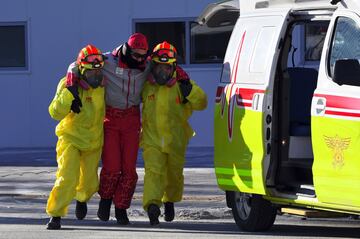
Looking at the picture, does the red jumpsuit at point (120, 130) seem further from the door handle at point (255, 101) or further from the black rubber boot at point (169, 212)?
the door handle at point (255, 101)

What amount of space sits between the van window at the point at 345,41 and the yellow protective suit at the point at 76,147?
2.68m

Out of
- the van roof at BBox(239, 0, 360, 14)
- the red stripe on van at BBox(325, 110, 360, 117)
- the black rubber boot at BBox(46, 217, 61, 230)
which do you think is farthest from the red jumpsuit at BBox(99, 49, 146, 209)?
the red stripe on van at BBox(325, 110, 360, 117)

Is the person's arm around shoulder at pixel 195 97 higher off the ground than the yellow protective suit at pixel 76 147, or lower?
higher

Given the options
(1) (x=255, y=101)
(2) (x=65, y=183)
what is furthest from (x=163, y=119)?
(1) (x=255, y=101)

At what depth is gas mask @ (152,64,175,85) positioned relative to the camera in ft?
40.4

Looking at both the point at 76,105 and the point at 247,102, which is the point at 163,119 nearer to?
the point at 76,105

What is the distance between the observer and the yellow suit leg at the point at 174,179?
12.5m

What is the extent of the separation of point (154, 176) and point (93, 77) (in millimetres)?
1158

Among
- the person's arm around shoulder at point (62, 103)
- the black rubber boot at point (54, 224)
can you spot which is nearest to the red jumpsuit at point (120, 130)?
the person's arm around shoulder at point (62, 103)

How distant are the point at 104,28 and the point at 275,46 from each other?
10462 millimetres

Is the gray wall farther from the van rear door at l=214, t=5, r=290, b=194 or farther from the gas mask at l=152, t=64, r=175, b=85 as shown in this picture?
the van rear door at l=214, t=5, r=290, b=194

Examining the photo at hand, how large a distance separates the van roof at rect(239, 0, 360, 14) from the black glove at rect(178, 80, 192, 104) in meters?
0.90

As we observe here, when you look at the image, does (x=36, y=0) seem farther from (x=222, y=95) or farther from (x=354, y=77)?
(x=354, y=77)

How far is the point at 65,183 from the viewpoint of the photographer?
39.7 ft
